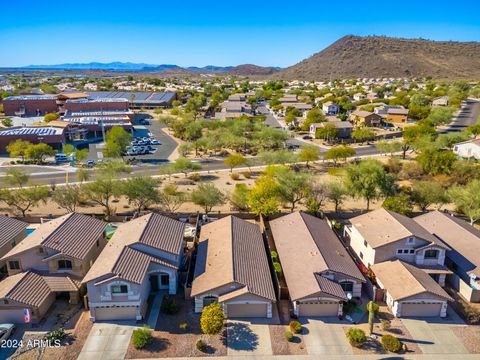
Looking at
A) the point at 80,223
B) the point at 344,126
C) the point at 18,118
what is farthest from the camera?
the point at 18,118

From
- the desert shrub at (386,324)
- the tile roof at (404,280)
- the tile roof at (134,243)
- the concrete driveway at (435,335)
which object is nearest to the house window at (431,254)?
the tile roof at (404,280)

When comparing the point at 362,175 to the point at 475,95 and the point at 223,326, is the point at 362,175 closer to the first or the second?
the point at 223,326

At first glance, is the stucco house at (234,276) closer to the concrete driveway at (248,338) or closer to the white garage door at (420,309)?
the concrete driveway at (248,338)

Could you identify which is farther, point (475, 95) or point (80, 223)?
point (475, 95)

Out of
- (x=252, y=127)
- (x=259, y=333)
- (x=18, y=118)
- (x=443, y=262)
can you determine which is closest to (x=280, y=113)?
(x=252, y=127)

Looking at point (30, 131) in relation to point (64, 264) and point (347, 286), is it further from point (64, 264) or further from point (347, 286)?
point (347, 286)

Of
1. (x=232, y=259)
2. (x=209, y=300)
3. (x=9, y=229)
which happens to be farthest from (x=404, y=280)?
(x=9, y=229)
